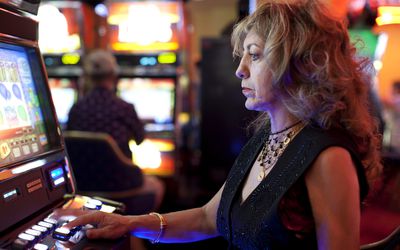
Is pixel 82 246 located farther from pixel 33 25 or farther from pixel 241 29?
pixel 241 29

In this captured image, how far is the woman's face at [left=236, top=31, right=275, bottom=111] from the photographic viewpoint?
115 cm

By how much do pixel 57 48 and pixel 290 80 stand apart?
3417 mm

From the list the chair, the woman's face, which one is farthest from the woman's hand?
the chair

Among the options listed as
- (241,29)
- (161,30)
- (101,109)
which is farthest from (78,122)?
(241,29)

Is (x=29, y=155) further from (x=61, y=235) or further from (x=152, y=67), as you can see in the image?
(x=152, y=67)

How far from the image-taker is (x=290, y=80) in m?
1.14

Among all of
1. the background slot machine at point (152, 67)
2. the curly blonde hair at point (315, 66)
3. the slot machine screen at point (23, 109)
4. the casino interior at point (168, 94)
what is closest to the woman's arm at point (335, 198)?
the curly blonde hair at point (315, 66)

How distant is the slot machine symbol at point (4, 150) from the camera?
1053 mm

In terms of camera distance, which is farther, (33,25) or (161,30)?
(161,30)

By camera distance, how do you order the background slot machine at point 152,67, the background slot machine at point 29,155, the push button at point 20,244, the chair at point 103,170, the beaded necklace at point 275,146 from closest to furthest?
the push button at point 20,244 < the background slot machine at point 29,155 < the beaded necklace at point 275,146 < the chair at point 103,170 < the background slot machine at point 152,67

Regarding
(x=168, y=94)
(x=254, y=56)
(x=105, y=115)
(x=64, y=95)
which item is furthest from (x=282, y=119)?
(x=64, y=95)

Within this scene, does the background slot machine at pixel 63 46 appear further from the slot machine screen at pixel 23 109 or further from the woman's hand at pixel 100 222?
the woman's hand at pixel 100 222

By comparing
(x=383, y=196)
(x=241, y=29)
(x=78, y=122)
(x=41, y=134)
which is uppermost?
(x=241, y=29)

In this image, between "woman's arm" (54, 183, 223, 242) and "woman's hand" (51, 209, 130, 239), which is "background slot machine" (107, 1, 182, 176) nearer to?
"woman's arm" (54, 183, 223, 242)
